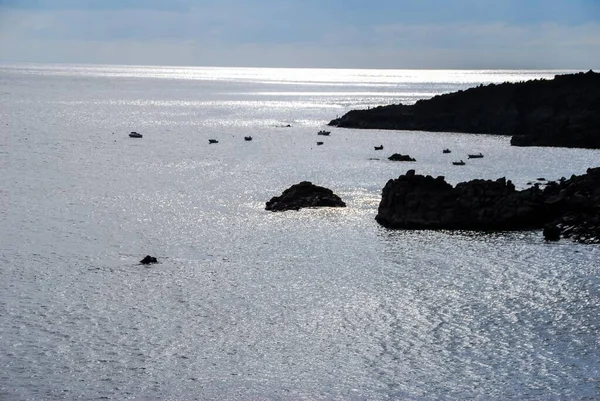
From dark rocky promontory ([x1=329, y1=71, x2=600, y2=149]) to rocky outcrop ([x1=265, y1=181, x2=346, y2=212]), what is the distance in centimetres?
6699

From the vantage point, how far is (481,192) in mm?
65375

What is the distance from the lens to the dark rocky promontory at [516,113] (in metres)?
135

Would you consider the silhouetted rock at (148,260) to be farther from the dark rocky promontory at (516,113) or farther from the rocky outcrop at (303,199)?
the dark rocky promontory at (516,113)

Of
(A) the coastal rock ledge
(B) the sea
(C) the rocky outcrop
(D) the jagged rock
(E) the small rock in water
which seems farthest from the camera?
(D) the jagged rock

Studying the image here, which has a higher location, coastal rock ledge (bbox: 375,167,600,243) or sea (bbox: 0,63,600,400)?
coastal rock ledge (bbox: 375,167,600,243)

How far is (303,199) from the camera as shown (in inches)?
2847

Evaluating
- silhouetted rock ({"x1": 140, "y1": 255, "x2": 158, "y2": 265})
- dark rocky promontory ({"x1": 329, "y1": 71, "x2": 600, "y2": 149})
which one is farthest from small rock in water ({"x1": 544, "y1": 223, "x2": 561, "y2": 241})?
dark rocky promontory ({"x1": 329, "y1": 71, "x2": 600, "y2": 149})

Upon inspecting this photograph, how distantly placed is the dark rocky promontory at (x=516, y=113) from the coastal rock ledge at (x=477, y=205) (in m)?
67.3


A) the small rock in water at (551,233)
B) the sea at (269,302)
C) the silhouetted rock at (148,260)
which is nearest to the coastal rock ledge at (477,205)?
the sea at (269,302)

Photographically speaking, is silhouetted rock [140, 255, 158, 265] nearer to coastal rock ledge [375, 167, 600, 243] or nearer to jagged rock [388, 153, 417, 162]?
coastal rock ledge [375, 167, 600, 243]

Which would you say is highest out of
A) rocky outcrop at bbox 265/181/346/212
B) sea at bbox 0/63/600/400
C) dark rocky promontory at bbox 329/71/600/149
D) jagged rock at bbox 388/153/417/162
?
dark rocky promontory at bbox 329/71/600/149

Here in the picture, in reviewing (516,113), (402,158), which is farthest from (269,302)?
(516,113)

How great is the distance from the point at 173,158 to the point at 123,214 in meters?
→ 46.1

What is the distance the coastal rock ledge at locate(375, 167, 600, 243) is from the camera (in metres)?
64.0
